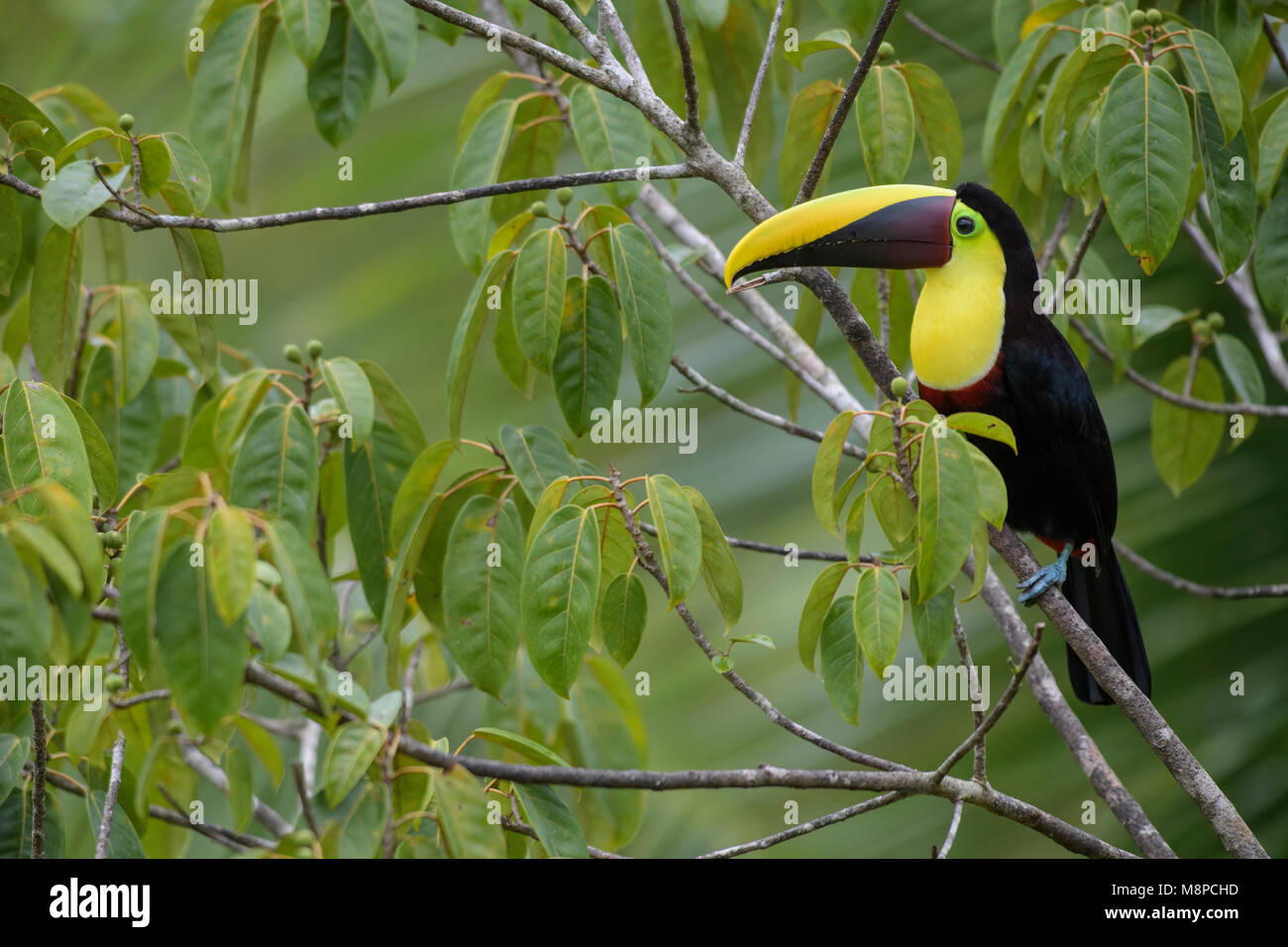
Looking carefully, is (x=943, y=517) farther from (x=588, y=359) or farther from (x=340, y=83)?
(x=340, y=83)

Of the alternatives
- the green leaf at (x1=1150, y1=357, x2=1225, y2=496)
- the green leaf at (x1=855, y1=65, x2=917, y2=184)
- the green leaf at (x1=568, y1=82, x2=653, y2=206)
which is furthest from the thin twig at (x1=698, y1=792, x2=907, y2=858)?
the green leaf at (x1=1150, y1=357, x2=1225, y2=496)

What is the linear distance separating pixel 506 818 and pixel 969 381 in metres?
1.35

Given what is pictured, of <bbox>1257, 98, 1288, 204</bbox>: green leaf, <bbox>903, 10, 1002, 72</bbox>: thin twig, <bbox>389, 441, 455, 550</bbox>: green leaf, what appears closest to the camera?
<bbox>389, 441, 455, 550</bbox>: green leaf

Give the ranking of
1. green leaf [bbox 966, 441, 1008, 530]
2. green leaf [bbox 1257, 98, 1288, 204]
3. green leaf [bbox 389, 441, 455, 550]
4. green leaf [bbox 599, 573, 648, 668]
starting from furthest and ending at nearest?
green leaf [bbox 1257, 98, 1288, 204] → green leaf [bbox 389, 441, 455, 550] → green leaf [bbox 599, 573, 648, 668] → green leaf [bbox 966, 441, 1008, 530]

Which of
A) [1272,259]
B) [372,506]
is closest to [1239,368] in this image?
[1272,259]

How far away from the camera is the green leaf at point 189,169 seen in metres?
1.87

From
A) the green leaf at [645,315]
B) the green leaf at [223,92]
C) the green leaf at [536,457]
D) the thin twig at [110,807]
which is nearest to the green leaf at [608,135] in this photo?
the green leaf at [645,315]

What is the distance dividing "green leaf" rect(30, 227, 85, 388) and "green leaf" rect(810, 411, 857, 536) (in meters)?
1.32

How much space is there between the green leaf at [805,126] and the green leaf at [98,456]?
1.41 meters

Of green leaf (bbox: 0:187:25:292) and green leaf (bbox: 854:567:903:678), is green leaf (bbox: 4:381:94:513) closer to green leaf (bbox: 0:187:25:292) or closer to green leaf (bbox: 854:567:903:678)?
green leaf (bbox: 0:187:25:292)

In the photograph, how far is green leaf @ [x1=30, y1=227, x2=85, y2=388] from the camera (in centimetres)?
202

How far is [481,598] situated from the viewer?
1.92 m

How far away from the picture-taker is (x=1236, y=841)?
6.11 ft
